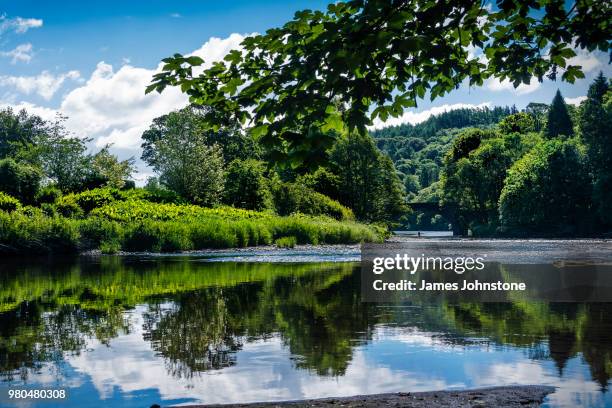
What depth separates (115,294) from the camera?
46.7 ft

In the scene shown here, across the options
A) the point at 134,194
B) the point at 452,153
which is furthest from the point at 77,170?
the point at 452,153

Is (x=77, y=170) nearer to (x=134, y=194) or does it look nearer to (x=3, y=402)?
(x=134, y=194)

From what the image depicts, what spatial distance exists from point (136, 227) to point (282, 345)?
2600 centimetres

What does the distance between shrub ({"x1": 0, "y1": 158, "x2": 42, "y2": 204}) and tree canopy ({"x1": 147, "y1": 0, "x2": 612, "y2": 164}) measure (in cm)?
3390

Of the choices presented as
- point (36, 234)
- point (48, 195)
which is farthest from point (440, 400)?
point (48, 195)

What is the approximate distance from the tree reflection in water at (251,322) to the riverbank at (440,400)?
99 centimetres

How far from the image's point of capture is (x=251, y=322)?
32.6 ft

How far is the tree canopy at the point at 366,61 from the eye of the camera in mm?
5172

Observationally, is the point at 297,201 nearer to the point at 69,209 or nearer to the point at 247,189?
the point at 247,189

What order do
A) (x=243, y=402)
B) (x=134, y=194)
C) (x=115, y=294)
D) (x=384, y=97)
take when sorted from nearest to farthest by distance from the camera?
(x=243, y=402) → (x=384, y=97) → (x=115, y=294) → (x=134, y=194)

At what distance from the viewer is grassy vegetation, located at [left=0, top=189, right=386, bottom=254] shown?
1144 inches

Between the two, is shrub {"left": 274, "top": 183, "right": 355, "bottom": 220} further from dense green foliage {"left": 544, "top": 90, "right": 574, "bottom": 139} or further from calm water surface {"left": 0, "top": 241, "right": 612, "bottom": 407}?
dense green foliage {"left": 544, "top": 90, "right": 574, "bottom": 139}

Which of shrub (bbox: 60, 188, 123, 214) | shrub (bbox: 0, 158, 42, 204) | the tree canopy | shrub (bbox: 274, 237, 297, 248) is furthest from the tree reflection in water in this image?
shrub (bbox: 0, 158, 42, 204)

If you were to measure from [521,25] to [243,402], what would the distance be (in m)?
4.98
